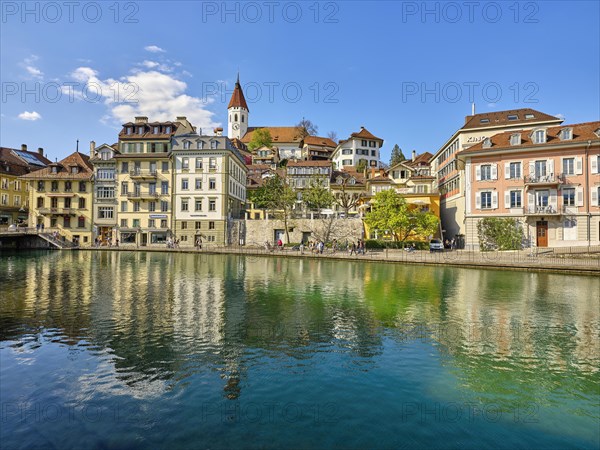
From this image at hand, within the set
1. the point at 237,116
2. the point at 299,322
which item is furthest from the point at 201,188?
the point at 237,116

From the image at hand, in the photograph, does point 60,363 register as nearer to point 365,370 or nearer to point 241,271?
point 365,370

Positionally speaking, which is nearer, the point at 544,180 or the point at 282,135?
the point at 544,180

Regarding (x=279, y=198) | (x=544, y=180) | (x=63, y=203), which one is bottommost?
(x=63, y=203)

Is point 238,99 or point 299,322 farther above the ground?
point 238,99

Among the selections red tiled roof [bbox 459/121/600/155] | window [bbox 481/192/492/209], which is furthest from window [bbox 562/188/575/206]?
window [bbox 481/192/492/209]

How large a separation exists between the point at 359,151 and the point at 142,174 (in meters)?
58.9

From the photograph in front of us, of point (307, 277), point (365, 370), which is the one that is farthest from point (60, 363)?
point (307, 277)

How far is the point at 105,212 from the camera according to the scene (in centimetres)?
6012

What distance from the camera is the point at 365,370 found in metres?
10.8

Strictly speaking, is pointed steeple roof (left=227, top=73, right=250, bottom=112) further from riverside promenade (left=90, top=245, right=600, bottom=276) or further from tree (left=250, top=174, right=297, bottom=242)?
riverside promenade (left=90, top=245, right=600, bottom=276)

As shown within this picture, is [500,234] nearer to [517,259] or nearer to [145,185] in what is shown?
[517,259]

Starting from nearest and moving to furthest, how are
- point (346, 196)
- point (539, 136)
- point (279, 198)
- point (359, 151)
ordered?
1. point (539, 136)
2. point (279, 198)
3. point (346, 196)
4. point (359, 151)

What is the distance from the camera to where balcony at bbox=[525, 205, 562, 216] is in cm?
4100

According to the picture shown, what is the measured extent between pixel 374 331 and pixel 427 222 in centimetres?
3693
